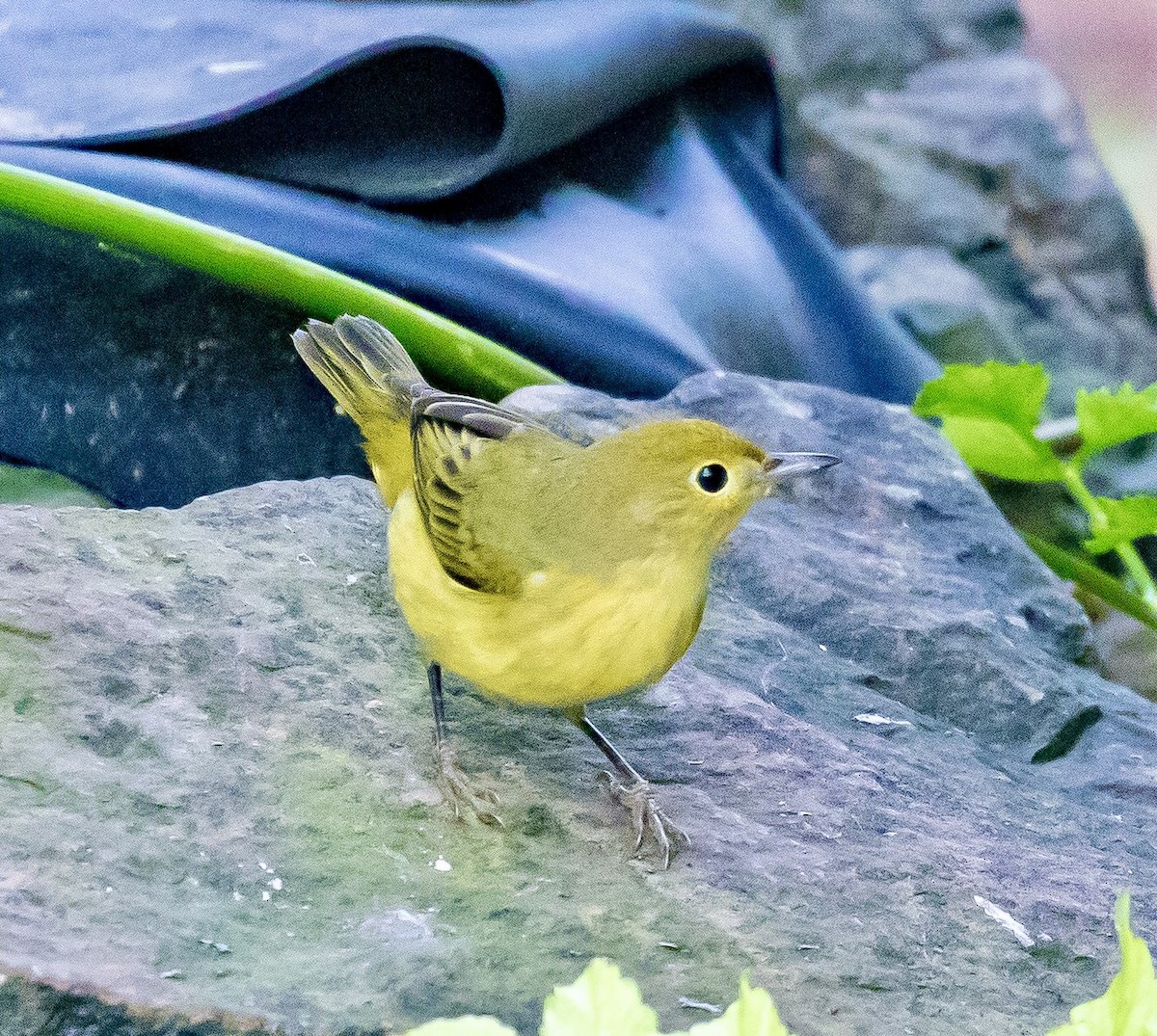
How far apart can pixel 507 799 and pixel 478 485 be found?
346 millimetres

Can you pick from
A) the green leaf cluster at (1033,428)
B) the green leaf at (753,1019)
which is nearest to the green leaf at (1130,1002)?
the green leaf at (753,1019)

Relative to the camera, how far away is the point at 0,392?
7.39ft

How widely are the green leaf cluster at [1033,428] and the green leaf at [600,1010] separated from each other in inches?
64.0

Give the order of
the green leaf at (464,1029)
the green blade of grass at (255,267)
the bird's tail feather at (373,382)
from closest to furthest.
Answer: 1. the green leaf at (464,1029)
2. the bird's tail feather at (373,382)
3. the green blade of grass at (255,267)

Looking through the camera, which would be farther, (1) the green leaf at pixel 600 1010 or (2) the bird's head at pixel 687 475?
(2) the bird's head at pixel 687 475

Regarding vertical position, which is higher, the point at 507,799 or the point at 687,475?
the point at 687,475

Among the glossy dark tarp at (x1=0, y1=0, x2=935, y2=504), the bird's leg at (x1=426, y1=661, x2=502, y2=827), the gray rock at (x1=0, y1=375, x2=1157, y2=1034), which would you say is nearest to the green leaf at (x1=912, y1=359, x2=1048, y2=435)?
the gray rock at (x1=0, y1=375, x2=1157, y2=1034)

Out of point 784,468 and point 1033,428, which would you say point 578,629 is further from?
point 1033,428

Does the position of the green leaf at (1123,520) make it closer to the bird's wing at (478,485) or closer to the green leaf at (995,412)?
the green leaf at (995,412)

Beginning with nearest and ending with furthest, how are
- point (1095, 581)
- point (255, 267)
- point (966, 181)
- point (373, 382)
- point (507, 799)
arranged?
point (507, 799) < point (373, 382) < point (255, 267) < point (1095, 581) < point (966, 181)

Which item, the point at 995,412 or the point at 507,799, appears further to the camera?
the point at 995,412

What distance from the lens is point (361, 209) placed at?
237 centimetres

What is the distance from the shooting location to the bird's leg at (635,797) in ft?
4.52

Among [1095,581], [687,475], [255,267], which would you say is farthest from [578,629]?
[1095,581]
